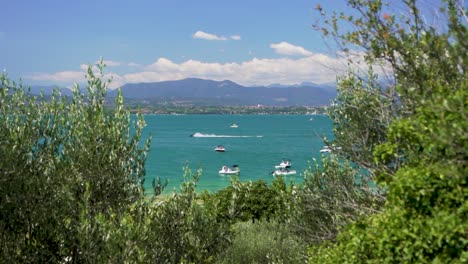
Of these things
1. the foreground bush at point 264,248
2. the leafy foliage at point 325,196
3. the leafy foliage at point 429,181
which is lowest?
the foreground bush at point 264,248

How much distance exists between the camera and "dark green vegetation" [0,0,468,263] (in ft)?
21.5

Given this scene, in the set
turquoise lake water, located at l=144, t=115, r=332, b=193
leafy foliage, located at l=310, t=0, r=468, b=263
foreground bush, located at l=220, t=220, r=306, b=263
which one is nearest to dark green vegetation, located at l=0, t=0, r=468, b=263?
leafy foliage, located at l=310, t=0, r=468, b=263

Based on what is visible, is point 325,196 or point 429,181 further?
point 325,196

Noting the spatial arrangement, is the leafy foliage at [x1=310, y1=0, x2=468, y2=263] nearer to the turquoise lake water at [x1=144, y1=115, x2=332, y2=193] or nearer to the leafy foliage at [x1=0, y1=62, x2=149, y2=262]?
the leafy foliage at [x1=0, y1=62, x2=149, y2=262]

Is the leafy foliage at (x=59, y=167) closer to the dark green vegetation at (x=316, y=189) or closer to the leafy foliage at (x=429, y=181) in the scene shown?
the dark green vegetation at (x=316, y=189)

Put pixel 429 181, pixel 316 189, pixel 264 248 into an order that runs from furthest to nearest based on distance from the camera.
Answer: pixel 264 248 < pixel 316 189 < pixel 429 181

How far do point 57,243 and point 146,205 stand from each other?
2.27m

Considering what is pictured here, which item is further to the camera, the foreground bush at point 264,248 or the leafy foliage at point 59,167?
the foreground bush at point 264,248

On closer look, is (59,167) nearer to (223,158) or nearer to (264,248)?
(264,248)

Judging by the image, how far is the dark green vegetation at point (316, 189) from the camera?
655cm

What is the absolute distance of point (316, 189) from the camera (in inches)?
609

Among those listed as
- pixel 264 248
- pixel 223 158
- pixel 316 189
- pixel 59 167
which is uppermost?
pixel 59 167

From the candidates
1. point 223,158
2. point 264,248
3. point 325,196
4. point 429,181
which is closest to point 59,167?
point 325,196

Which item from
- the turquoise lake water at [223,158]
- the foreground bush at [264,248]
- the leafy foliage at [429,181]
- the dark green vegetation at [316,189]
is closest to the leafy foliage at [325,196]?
the dark green vegetation at [316,189]
